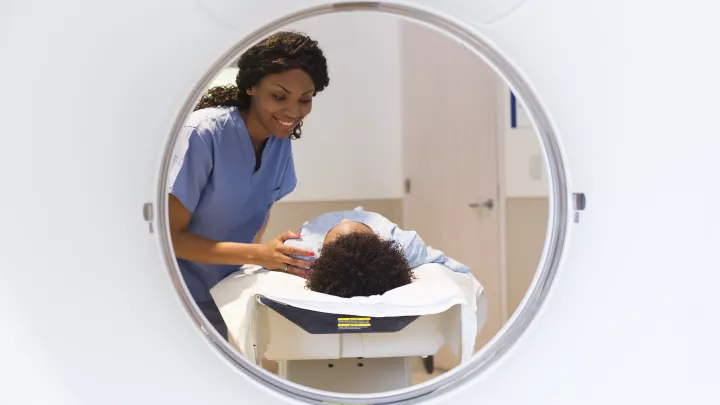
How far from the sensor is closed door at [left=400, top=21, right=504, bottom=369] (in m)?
1.02

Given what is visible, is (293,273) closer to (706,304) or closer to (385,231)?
(385,231)

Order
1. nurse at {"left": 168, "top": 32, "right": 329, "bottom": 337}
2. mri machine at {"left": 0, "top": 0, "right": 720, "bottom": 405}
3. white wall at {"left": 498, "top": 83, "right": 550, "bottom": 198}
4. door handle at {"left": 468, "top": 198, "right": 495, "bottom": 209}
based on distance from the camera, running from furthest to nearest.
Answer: door handle at {"left": 468, "top": 198, "right": 495, "bottom": 209}, white wall at {"left": 498, "top": 83, "right": 550, "bottom": 198}, nurse at {"left": 168, "top": 32, "right": 329, "bottom": 337}, mri machine at {"left": 0, "top": 0, "right": 720, "bottom": 405}

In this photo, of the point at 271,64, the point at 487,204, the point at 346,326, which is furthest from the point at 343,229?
the point at 487,204

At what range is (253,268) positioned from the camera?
38.5 inches

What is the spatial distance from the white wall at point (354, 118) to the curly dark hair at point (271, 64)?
0.6 inches

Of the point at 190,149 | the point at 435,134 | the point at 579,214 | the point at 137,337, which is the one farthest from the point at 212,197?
the point at 579,214

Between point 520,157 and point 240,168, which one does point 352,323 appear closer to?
point 240,168

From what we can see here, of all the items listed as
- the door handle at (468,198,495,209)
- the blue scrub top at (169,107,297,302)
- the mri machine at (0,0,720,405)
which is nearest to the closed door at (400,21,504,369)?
the door handle at (468,198,495,209)

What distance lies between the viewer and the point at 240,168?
3.20ft

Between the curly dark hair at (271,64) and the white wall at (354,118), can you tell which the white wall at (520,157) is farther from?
the curly dark hair at (271,64)

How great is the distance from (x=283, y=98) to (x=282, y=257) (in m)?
0.27

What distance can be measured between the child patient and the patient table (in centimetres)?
2

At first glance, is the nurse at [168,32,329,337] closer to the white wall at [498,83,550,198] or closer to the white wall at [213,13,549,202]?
the white wall at [213,13,549,202]

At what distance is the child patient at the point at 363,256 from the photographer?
39.6 inches
